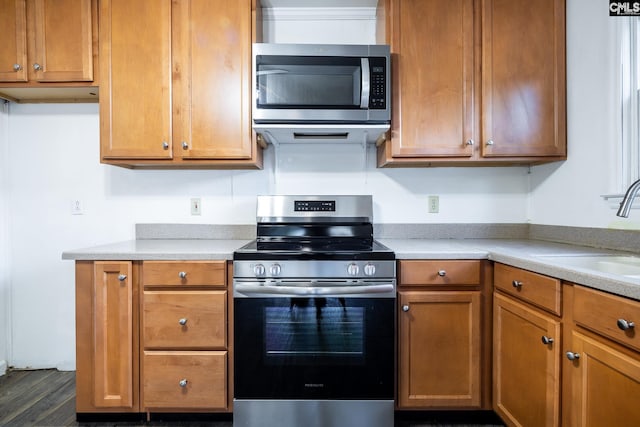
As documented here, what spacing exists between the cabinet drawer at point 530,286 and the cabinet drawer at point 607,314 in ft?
0.26

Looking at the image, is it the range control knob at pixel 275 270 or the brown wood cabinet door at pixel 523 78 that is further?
the brown wood cabinet door at pixel 523 78

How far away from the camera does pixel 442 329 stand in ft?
5.37

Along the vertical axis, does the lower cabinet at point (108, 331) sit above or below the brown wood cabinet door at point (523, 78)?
below

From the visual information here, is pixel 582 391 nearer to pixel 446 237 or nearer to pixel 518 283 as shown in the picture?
pixel 518 283

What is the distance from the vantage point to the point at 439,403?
5.41 ft

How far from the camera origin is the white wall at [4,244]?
215 centimetres

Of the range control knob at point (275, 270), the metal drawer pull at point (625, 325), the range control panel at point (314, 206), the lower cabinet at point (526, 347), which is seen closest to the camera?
the metal drawer pull at point (625, 325)

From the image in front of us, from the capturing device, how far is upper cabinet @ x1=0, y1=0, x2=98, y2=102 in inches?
72.7

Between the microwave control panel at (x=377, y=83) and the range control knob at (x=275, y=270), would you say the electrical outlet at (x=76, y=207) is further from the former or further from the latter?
the microwave control panel at (x=377, y=83)

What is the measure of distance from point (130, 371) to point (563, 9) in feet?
9.24

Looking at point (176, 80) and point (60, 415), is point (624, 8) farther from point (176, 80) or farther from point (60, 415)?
point (60, 415)

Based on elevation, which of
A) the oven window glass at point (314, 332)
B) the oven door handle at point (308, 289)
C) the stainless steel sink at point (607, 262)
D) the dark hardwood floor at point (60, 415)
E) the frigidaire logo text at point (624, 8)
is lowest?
the dark hardwood floor at point (60, 415)

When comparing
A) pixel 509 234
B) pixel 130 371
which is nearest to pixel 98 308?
pixel 130 371

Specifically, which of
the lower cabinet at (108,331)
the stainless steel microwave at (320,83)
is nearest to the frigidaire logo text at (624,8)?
the stainless steel microwave at (320,83)
